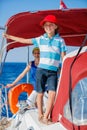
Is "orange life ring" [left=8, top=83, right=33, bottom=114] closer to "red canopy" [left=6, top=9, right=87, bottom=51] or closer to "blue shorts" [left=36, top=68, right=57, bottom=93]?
"red canopy" [left=6, top=9, right=87, bottom=51]

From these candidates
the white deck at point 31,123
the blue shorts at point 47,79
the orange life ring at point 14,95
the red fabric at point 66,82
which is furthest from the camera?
the orange life ring at point 14,95

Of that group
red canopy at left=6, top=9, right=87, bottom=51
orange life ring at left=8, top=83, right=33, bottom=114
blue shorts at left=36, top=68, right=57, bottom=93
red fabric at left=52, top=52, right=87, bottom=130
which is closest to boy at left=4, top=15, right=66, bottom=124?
blue shorts at left=36, top=68, right=57, bottom=93

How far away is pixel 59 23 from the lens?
7035 mm

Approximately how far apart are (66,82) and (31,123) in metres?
0.76

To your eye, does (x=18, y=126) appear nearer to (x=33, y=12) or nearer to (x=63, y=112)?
(x=63, y=112)

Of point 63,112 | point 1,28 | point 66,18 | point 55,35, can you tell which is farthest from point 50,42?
point 66,18

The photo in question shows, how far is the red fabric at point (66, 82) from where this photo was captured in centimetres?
395

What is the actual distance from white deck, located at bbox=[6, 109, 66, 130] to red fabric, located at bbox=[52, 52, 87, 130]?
0.36 feet

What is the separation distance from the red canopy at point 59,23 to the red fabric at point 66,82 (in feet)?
6.44

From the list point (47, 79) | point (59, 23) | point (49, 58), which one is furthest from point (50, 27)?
point (59, 23)

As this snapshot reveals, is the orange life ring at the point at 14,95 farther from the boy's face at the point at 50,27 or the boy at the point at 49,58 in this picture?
the boy's face at the point at 50,27

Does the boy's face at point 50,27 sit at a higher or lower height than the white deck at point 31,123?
higher

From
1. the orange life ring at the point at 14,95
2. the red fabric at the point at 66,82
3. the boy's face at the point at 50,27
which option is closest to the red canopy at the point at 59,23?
the orange life ring at the point at 14,95

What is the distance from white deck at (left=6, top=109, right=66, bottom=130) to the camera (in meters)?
4.15
